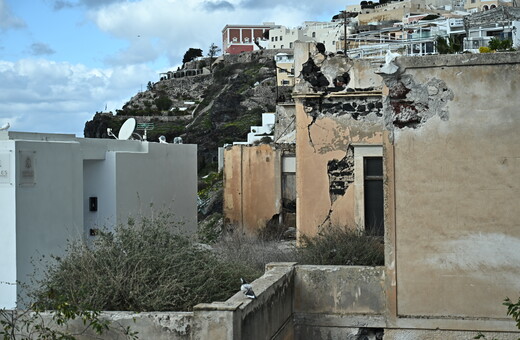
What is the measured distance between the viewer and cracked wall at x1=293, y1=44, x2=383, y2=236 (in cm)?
1437

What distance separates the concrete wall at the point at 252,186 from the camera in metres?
21.6

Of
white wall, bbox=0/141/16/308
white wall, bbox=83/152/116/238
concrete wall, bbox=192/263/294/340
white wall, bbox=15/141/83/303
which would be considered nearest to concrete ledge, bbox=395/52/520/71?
concrete wall, bbox=192/263/294/340

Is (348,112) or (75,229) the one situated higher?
(348,112)

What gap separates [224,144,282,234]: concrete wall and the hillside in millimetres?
42563

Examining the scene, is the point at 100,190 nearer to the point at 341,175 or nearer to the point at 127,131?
the point at 127,131

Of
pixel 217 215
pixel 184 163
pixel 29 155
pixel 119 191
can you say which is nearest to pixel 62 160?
pixel 29 155

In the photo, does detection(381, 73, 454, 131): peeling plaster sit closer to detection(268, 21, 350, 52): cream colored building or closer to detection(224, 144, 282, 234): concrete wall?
detection(224, 144, 282, 234): concrete wall

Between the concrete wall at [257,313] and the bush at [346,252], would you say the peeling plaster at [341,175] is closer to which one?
the bush at [346,252]

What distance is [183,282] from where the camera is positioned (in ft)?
25.4

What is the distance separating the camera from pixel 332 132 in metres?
14.5

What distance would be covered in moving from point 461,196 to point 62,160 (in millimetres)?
8421

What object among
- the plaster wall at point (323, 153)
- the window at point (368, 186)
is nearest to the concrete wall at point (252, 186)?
the plaster wall at point (323, 153)

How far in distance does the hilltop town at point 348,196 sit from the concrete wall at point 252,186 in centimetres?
4

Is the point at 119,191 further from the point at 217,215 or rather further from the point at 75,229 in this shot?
the point at 217,215
